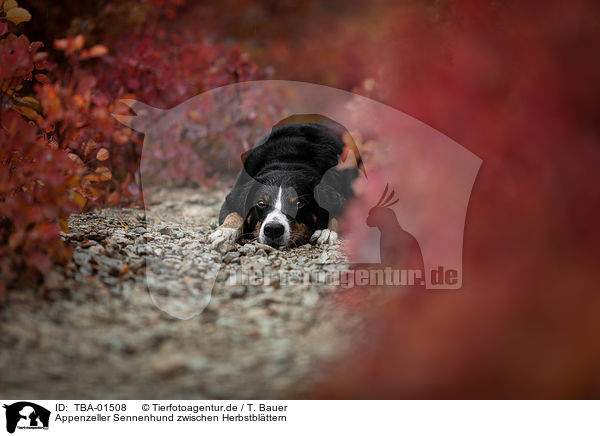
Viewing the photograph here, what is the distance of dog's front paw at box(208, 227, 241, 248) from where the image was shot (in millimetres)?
3691

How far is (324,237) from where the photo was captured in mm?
3928

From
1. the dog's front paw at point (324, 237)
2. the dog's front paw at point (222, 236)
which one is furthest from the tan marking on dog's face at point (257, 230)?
the dog's front paw at point (324, 237)

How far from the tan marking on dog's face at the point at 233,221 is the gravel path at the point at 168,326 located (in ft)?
1.42

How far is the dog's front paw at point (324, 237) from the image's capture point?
390 cm

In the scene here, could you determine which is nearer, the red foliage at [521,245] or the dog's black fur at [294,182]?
the red foliage at [521,245]

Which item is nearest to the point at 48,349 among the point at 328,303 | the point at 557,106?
the point at 328,303

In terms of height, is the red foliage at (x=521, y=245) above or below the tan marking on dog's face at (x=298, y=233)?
below

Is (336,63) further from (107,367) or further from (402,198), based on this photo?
(107,367)

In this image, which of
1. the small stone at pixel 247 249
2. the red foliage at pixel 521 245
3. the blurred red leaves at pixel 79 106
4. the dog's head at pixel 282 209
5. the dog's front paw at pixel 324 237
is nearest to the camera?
the red foliage at pixel 521 245

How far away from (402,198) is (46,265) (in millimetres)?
1804

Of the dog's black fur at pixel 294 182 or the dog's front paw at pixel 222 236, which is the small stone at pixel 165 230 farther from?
the dog's black fur at pixel 294 182

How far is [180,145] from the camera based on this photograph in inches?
212

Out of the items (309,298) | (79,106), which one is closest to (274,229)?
(309,298)
